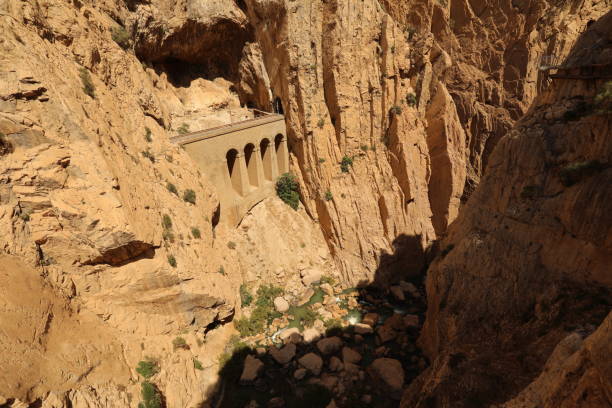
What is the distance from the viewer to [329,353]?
1786cm

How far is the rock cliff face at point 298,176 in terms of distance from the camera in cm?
1095

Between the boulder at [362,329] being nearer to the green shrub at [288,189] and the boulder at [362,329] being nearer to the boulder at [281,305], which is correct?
the boulder at [281,305]

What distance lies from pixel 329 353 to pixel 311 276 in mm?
6235

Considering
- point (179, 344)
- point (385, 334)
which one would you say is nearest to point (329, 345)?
point (385, 334)

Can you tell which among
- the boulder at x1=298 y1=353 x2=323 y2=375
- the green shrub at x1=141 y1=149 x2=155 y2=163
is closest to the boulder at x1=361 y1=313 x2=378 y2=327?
the boulder at x1=298 y1=353 x2=323 y2=375

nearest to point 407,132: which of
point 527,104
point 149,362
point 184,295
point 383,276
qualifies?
point 527,104

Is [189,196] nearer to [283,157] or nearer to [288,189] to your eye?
[288,189]

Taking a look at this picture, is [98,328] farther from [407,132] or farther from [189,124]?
[407,132]

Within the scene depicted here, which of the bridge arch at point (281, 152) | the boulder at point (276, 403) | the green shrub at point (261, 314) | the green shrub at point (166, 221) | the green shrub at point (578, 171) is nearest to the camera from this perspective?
the green shrub at point (578, 171)

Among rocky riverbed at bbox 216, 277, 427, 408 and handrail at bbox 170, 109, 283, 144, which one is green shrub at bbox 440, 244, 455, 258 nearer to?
rocky riverbed at bbox 216, 277, 427, 408

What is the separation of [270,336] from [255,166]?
11700mm

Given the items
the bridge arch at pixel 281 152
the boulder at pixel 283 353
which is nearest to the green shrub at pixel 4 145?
the boulder at pixel 283 353

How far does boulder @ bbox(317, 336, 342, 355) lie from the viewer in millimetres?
17922

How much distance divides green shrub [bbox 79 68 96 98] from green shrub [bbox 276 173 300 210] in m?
13.6
